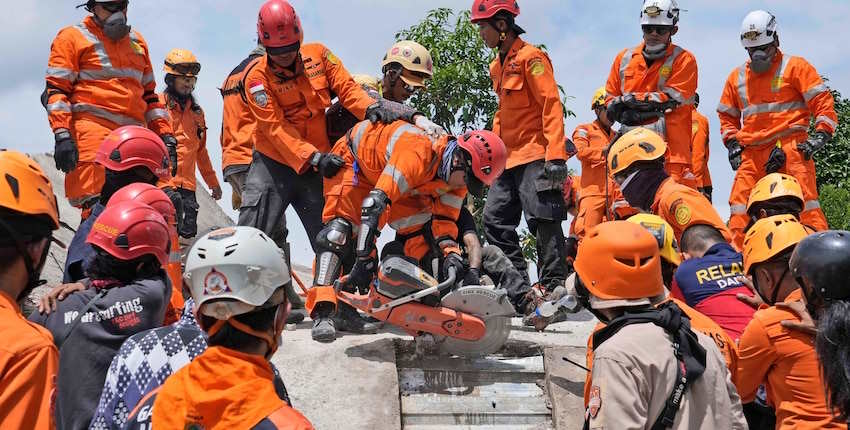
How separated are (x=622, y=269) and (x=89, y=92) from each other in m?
5.47

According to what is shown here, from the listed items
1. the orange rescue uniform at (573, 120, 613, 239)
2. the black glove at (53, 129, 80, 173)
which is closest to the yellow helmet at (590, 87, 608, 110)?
the orange rescue uniform at (573, 120, 613, 239)

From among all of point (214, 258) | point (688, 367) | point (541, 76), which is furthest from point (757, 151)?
point (214, 258)

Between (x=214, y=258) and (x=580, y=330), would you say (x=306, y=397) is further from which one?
(x=214, y=258)

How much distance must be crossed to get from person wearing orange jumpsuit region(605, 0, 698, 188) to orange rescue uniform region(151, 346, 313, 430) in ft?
20.7

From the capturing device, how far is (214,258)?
2.83 meters

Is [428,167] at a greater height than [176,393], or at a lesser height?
greater

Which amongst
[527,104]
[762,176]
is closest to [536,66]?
[527,104]

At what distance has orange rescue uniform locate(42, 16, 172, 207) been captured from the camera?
24.6ft

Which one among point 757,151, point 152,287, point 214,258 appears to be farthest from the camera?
point 757,151

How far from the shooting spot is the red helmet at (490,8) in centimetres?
791

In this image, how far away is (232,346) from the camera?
8.64 feet

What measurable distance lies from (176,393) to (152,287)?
1.31 meters

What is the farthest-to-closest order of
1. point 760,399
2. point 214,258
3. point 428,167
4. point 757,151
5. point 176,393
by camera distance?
point 757,151 → point 428,167 → point 760,399 → point 214,258 → point 176,393

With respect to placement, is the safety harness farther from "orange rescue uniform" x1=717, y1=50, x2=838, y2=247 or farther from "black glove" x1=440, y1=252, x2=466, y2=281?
"orange rescue uniform" x1=717, y1=50, x2=838, y2=247
